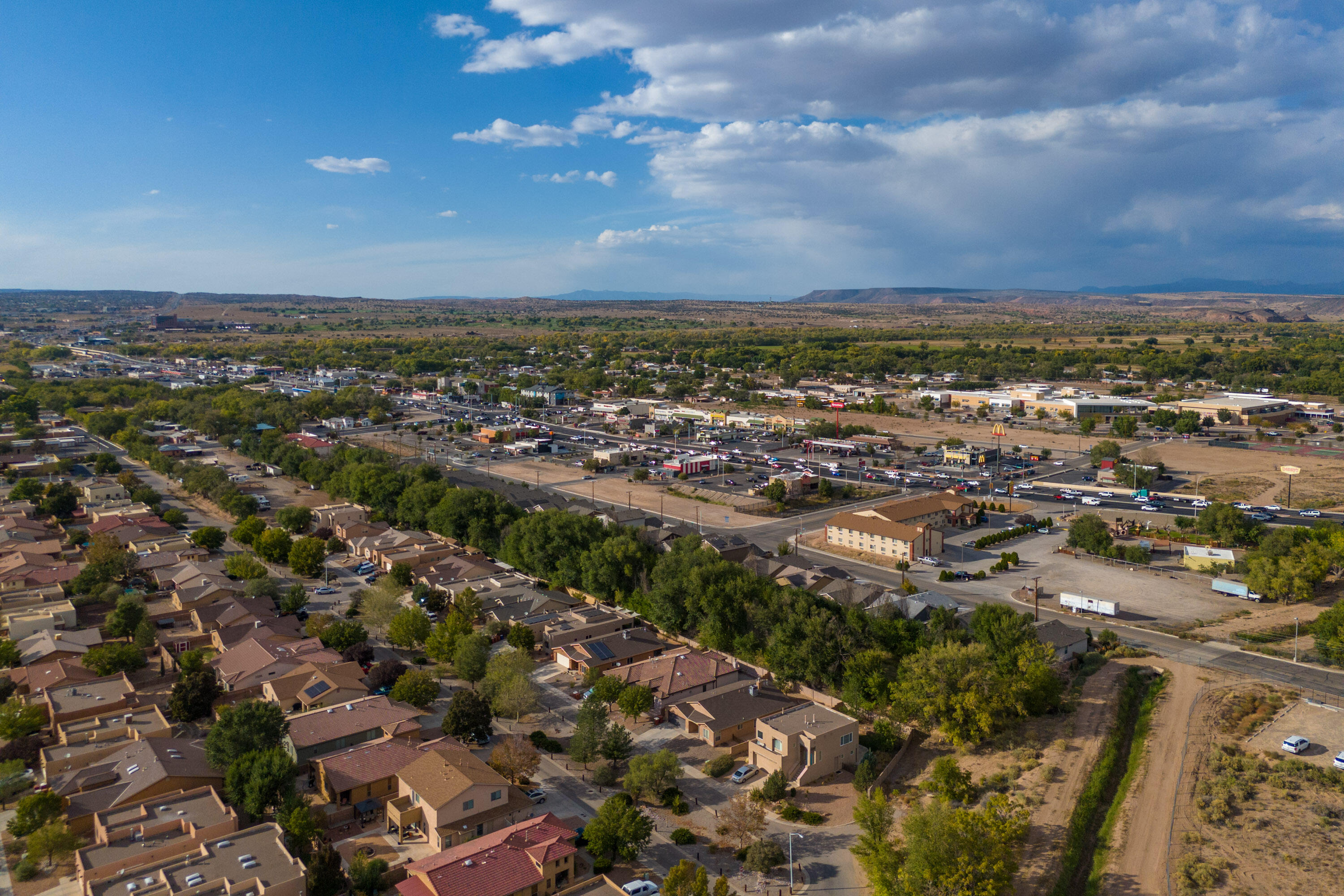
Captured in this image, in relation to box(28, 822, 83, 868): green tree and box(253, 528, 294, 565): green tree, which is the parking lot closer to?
box(28, 822, 83, 868): green tree

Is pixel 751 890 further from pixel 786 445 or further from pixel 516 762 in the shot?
pixel 786 445

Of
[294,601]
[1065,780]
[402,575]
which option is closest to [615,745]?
[1065,780]

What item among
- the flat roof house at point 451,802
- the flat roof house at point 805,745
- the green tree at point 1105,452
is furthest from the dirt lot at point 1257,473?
the flat roof house at point 451,802

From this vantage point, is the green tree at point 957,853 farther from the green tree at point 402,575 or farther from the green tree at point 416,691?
the green tree at point 402,575

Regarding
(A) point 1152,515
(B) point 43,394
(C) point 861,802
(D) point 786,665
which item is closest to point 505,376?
(B) point 43,394

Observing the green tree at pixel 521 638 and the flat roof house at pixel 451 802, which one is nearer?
the flat roof house at pixel 451 802

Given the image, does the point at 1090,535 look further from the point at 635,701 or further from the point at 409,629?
the point at 409,629
